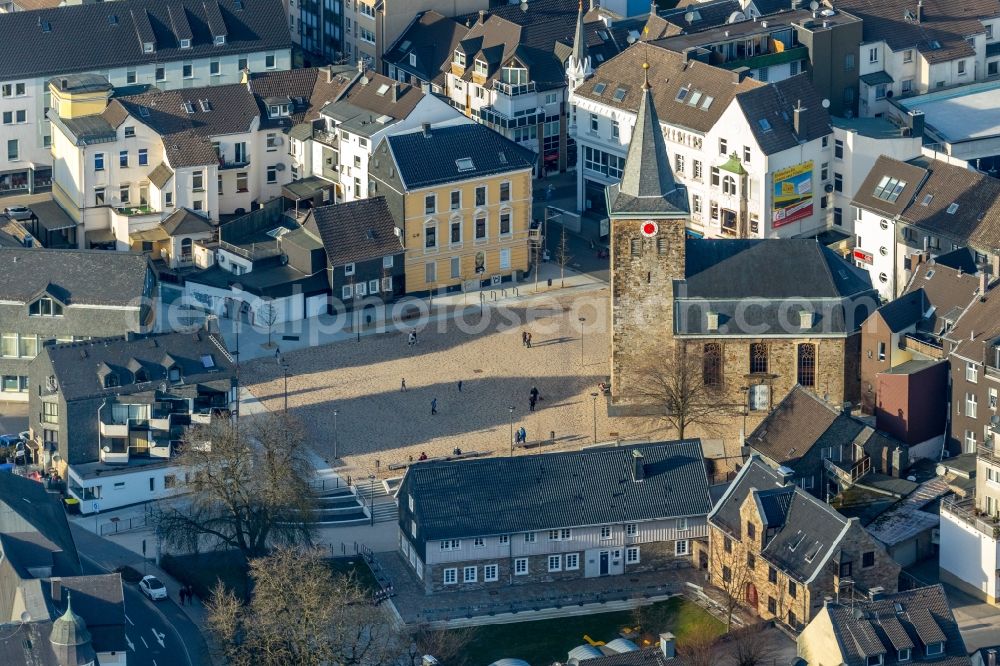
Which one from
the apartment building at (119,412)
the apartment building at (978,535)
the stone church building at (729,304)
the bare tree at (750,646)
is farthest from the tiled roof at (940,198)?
the apartment building at (119,412)

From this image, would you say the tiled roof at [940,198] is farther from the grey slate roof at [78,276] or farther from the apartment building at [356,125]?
the grey slate roof at [78,276]

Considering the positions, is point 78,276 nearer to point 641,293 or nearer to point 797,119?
point 641,293

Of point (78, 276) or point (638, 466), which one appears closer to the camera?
point (638, 466)

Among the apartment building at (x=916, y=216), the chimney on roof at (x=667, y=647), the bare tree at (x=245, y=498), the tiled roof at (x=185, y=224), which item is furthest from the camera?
the tiled roof at (x=185, y=224)

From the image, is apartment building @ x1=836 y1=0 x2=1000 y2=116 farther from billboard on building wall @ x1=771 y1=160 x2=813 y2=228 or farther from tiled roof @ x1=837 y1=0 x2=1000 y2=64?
billboard on building wall @ x1=771 y1=160 x2=813 y2=228

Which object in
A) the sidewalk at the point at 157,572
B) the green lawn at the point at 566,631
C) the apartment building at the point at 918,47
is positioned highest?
the apartment building at the point at 918,47

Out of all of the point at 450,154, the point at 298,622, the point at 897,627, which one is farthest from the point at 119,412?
the point at 897,627

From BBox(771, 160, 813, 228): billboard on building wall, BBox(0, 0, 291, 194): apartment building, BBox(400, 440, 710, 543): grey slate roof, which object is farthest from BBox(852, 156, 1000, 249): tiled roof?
BBox(0, 0, 291, 194): apartment building

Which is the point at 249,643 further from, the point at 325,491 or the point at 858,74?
the point at 858,74
